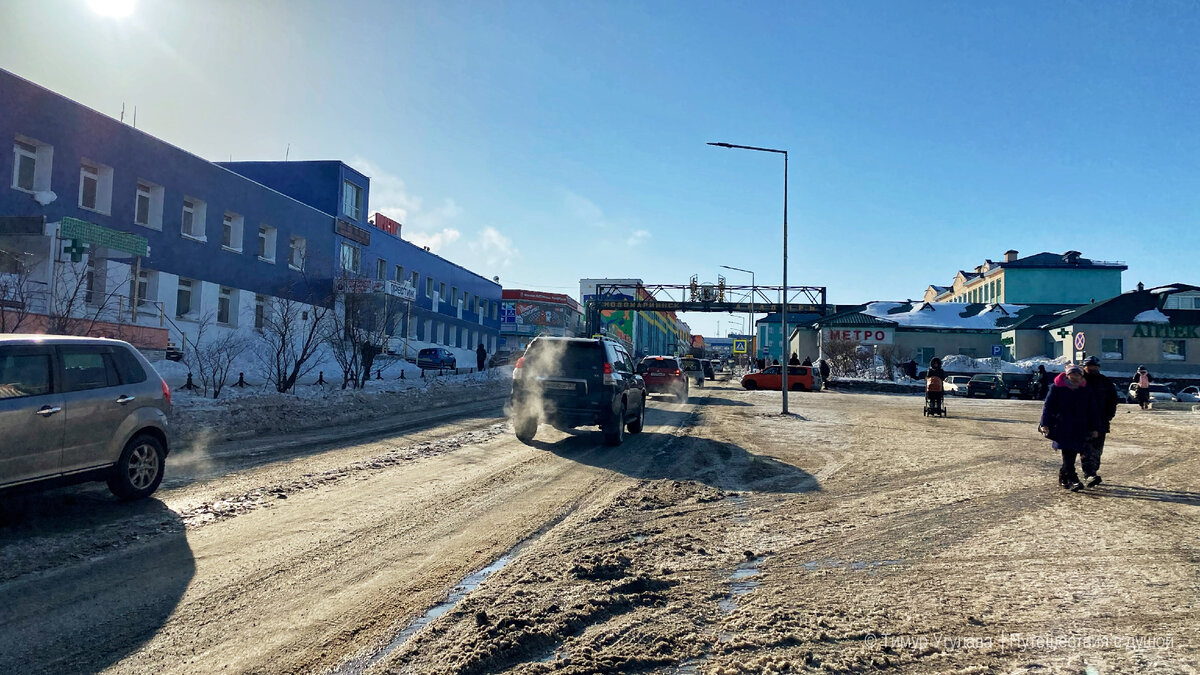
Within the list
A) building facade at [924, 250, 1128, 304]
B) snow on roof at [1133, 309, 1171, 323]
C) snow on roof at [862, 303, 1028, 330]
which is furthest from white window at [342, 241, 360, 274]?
building facade at [924, 250, 1128, 304]

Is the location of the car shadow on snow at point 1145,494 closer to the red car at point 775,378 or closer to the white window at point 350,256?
the red car at point 775,378

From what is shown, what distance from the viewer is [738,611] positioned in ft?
14.6

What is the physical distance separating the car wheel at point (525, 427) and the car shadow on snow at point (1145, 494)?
8.14 meters

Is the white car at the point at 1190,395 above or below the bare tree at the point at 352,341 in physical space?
below

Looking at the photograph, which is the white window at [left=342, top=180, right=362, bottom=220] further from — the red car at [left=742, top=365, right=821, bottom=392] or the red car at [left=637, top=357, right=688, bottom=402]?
the red car at [left=742, top=365, right=821, bottom=392]

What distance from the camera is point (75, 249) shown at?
22.3m

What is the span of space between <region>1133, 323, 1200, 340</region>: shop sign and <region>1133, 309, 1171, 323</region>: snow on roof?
296 mm

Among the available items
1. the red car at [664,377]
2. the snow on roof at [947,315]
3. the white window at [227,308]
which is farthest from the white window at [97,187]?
the snow on roof at [947,315]

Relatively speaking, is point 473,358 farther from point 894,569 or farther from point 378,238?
point 894,569

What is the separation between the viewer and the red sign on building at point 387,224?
5047 cm

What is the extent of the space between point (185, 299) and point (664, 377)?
68.7 ft

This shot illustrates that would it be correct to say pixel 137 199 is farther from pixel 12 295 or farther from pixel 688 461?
pixel 688 461

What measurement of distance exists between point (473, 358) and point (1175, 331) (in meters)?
52.3

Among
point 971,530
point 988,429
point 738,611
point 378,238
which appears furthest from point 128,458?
point 378,238
